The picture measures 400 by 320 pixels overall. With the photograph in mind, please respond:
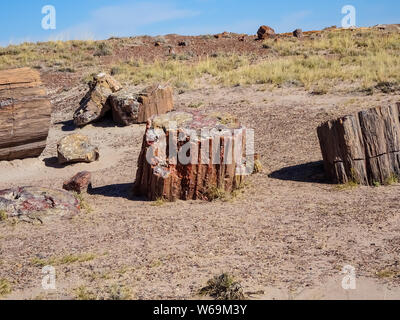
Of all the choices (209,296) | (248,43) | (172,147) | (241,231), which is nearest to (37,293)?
(209,296)

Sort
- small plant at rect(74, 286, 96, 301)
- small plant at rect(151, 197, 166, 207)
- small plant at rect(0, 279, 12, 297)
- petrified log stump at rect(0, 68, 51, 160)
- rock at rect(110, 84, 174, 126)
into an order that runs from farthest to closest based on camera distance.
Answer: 1. rock at rect(110, 84, 174, 126)
2. petrified log stump at rect(0, 68, 51, 160)
3. small plant at rect(151, 197, 166, 207)
4. small plant at rect(0, 279, 12, 297)
5. small plant at rect(74, 286, 96, 301)

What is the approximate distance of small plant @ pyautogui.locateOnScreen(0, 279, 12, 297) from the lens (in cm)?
441

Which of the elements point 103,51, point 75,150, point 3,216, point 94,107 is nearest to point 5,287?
point 3,216

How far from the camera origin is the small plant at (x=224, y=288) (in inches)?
160

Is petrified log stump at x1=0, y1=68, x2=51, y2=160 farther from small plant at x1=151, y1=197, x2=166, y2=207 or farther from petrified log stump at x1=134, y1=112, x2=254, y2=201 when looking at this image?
small plant at x1=151, y1=197, x2=166, y2=207

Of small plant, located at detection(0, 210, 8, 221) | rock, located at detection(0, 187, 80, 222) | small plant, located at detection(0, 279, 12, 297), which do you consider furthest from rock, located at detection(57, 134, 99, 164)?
small plant, located at detection(0, 279, 12, 297)

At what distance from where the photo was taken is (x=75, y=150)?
10242mm

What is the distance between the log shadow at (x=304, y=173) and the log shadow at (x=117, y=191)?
2325 mm

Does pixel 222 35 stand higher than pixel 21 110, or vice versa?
pixel 222 35

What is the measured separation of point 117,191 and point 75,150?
248cm

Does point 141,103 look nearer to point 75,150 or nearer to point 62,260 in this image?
point 75,150

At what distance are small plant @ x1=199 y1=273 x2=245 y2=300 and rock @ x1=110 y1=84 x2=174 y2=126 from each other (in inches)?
332

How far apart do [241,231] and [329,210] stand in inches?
50.6

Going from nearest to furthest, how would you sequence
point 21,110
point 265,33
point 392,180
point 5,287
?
point 5,287 → point 392,180 → point 21,110 → point 265,33
